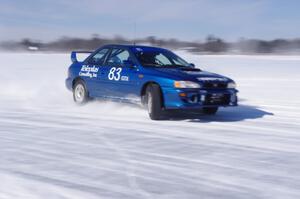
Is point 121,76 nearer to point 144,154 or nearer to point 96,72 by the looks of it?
point 96,72

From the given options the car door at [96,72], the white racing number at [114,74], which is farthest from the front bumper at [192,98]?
the car door at [96,72]

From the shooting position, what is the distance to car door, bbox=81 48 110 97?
31.8ft

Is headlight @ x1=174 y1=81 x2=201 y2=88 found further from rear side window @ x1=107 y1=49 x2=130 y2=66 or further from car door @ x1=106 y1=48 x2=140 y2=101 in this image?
rear side window @ x1=107 y1=49 x2=130 y2=66

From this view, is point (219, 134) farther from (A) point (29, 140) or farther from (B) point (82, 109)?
(B) point (82, 109)

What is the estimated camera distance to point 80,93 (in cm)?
1047

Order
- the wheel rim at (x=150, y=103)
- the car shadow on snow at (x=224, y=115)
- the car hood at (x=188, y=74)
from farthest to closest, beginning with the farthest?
the car shadow on snow at (x=224, y=115)
the wheel rim at (x=150, y=103)
the car hood at (x=188, y=74)

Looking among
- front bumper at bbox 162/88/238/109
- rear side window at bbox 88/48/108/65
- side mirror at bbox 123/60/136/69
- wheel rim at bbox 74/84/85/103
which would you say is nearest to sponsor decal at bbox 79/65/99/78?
rear side window at bbox 88/48/108/65

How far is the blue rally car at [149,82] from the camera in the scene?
807 cm

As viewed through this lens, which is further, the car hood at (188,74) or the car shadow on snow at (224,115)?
the car shadow on snow at (224,115)

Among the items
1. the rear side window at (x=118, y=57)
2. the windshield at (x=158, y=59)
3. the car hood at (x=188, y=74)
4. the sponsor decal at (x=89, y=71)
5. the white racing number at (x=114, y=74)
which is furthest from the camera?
the sponsor decal at (x=89, y=71)

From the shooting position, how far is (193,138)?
A: 260 inches

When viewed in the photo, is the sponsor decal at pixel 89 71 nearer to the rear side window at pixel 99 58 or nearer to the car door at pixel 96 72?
the car door at pixel 96 72

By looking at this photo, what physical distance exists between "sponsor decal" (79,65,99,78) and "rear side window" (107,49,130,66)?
0.40 meters

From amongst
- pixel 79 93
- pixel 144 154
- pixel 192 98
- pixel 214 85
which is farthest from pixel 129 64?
pixel 144 154
